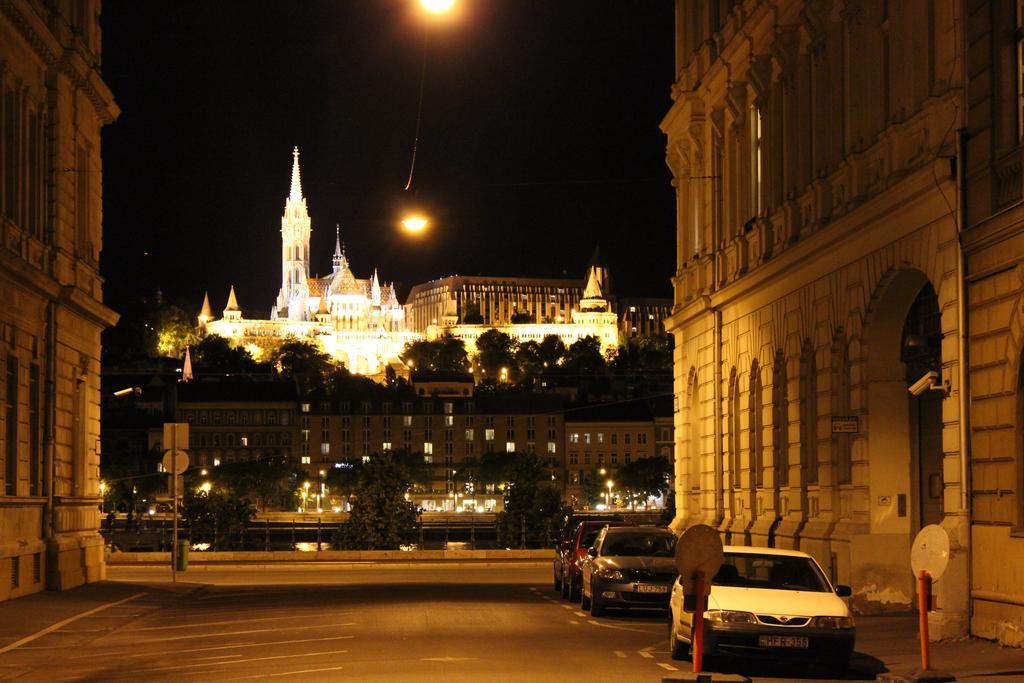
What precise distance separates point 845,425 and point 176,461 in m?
13.3

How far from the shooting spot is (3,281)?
31.0 metres

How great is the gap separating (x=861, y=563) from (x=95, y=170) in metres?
20.4

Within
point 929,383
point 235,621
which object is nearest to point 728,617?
point 929,383

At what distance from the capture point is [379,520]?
7706 centimetres

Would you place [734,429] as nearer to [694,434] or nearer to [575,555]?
[694,434]

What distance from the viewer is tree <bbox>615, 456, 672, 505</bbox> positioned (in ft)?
618

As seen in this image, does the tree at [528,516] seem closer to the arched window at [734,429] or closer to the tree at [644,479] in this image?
the arched window at [734,429]

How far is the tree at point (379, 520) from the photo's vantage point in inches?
3009

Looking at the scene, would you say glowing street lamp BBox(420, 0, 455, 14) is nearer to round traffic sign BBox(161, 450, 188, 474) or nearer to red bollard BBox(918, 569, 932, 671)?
red bollard BBox(918, 569, 932, 671)

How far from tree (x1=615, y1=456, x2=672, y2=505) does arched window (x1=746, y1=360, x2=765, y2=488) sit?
149 meters

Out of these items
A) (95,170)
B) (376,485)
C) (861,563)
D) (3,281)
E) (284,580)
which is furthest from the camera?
(376,485)

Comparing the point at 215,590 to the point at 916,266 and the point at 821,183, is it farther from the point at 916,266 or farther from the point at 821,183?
the point at 916,266

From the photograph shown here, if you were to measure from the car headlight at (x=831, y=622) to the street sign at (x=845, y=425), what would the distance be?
31.0 ft

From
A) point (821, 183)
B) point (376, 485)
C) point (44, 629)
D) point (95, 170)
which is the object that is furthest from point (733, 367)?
point (376, 485)
